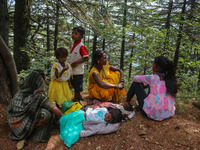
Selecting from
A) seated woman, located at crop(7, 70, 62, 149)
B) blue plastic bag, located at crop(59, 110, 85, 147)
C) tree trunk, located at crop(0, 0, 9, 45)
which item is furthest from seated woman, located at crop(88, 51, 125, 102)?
tree trunk, located at crop(0, 0, 9, 45)

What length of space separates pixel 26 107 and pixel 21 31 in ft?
10.5

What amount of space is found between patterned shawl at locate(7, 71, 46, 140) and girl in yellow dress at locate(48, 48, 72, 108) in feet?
2.02

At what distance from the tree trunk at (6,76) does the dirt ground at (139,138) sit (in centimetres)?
25

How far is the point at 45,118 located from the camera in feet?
7.54

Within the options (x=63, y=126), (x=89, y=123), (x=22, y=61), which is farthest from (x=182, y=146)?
(x=22, y=61)

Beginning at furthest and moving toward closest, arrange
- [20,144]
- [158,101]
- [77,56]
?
[77,56], [158,101], [20,144]

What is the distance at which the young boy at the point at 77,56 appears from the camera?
128 inches

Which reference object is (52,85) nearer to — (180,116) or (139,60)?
(180,116)

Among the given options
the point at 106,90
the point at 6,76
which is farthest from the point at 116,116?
the point at 6,76

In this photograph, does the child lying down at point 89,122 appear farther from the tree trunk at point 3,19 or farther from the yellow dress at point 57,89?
the tree trunk at point 3,19

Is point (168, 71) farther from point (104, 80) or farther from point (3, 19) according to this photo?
point (3, 19)

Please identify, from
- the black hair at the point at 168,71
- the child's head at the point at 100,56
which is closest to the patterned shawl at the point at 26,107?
the child's head at the point at 100,56

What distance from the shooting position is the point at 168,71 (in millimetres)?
2770

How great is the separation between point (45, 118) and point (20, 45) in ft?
10.5
